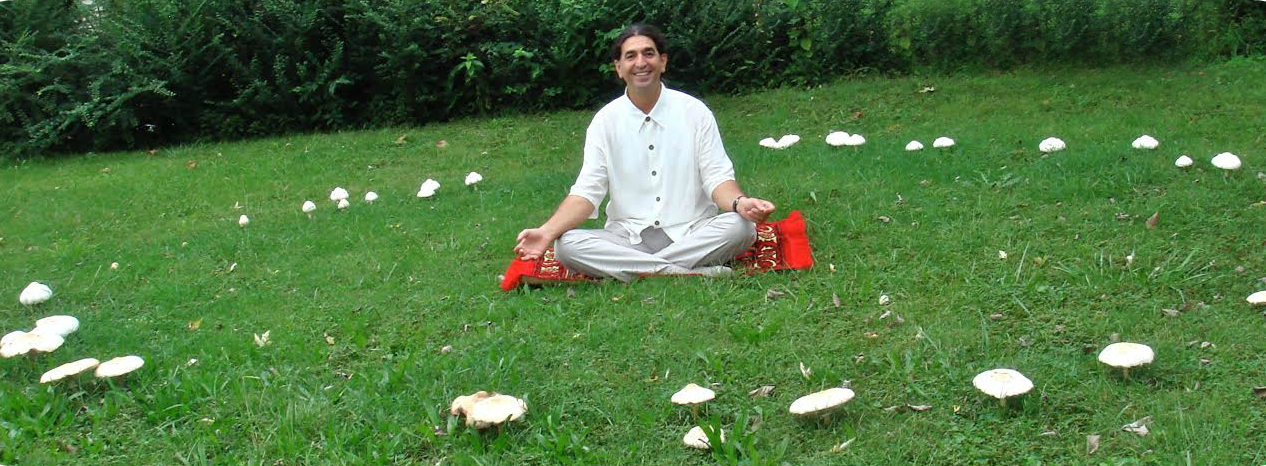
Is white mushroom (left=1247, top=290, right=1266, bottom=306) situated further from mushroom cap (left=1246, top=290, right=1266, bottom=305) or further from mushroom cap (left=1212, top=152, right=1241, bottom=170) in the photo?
mushroom cap (left=1212, top=152, right=1241, bottom=170)

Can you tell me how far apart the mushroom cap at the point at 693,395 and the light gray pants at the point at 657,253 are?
4.83 feet

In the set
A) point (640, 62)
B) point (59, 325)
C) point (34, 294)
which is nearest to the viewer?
point (59, 325)

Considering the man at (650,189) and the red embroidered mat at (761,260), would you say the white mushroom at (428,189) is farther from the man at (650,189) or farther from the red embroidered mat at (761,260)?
the man at (650,189)

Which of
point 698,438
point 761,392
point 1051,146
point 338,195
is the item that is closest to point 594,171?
point 761,392

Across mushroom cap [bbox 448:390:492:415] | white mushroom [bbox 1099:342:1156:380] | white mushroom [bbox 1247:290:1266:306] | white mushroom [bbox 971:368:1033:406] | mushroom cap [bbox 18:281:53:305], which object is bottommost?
mushroom cap [bbox 18:281:53:305]

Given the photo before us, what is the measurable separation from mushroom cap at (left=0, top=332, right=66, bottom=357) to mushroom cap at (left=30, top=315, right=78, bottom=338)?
1.00ft

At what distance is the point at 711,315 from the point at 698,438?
1172 mm

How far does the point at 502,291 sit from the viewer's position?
5.04 m

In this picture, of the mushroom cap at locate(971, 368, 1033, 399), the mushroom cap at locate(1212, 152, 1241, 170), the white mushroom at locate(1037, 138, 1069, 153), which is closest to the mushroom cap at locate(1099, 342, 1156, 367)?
the mushroom cap at locate(971, 368, 1033, 399)

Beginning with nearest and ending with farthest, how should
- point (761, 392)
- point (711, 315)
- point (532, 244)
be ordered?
point (761, 392) → point (711, 315) → point (532, 244)

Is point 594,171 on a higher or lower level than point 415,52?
lower

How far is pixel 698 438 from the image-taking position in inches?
130

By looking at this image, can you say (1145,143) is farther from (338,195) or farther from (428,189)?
(338,195)

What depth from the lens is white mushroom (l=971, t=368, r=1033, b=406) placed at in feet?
10.7
